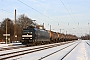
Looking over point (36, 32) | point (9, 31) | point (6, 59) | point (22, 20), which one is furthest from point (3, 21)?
point (6, 59)

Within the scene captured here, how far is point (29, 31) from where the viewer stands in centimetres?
3831

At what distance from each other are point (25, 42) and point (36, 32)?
355 centimetres

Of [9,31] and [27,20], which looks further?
[27,20]

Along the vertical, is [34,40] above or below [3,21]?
below

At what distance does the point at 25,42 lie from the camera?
122ft

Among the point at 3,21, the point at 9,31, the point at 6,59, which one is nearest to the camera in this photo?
the point at 6,59

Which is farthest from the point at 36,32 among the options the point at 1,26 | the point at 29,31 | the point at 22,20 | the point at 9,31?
the point at 22,20

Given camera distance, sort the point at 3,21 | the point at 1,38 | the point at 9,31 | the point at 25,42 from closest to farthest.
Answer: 1. the point at 25,42
2. the point at 1,38
3. the point at 9,31
4. the point at 3,21

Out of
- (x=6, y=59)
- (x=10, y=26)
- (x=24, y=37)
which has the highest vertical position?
(x=10, y=26)

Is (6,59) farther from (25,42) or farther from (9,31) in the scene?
(9,31)

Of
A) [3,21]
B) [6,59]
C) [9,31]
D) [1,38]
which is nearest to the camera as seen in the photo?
[6,59]

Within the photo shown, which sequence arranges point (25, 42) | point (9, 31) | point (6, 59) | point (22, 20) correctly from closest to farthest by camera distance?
1. point (6, 59)
2. point (25, 42)
3. point (9, 31)
4. point (22, 20)

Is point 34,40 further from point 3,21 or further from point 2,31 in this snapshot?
point 3,21

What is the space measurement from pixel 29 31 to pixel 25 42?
2464mm
